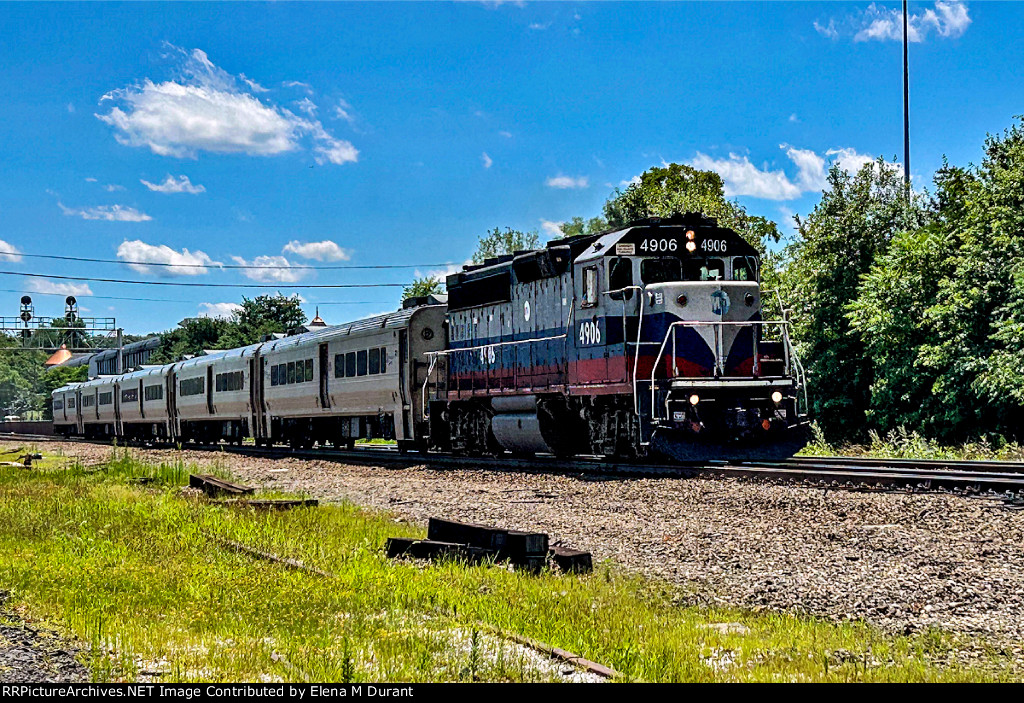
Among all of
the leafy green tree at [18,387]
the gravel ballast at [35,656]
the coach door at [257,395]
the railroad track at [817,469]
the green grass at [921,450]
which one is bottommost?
the green grass at [921,450]

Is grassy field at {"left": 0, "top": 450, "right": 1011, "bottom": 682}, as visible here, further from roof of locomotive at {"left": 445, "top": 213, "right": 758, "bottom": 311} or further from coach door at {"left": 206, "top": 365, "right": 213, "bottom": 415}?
coach door at {"left": 206, "top": 365, "right": 213, "bottom": 415}

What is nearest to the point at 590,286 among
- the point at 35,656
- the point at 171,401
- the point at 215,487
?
the point at 215,487

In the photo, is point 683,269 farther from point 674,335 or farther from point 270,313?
point 270,313

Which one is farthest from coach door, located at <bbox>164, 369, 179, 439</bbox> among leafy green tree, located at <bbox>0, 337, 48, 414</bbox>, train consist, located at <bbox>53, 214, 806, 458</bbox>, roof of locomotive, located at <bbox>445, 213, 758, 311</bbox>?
leafy green tree, located at <bbox>0, 337, 48, 414</bbox>

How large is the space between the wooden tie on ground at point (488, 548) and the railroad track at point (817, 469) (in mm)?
5621

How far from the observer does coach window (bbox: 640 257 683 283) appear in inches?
642

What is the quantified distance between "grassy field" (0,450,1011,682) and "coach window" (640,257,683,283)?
7608 millimetres

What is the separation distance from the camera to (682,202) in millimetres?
42969

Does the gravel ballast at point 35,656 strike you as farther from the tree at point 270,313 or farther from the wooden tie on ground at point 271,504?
the tree at point 270,313

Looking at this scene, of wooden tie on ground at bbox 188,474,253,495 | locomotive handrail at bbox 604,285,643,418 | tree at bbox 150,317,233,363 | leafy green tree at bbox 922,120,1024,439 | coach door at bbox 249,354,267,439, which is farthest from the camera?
tree at bbox 150,317,233,363

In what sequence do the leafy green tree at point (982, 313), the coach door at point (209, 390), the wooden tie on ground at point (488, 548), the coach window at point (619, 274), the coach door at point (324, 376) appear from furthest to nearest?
the coach door at point (209, 390), the coach door at point (324, 376), the leafy green tree at point (982, 313), the coach window at point (619, 274), the wooden tie on ground at point (488, 548)

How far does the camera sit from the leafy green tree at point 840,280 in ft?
100

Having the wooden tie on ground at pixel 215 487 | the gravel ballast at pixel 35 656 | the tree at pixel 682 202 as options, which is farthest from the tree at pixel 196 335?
the gravel ballast at pixel 35 656

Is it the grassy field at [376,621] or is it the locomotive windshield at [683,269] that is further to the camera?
the locomotive windshield at [683,269]
